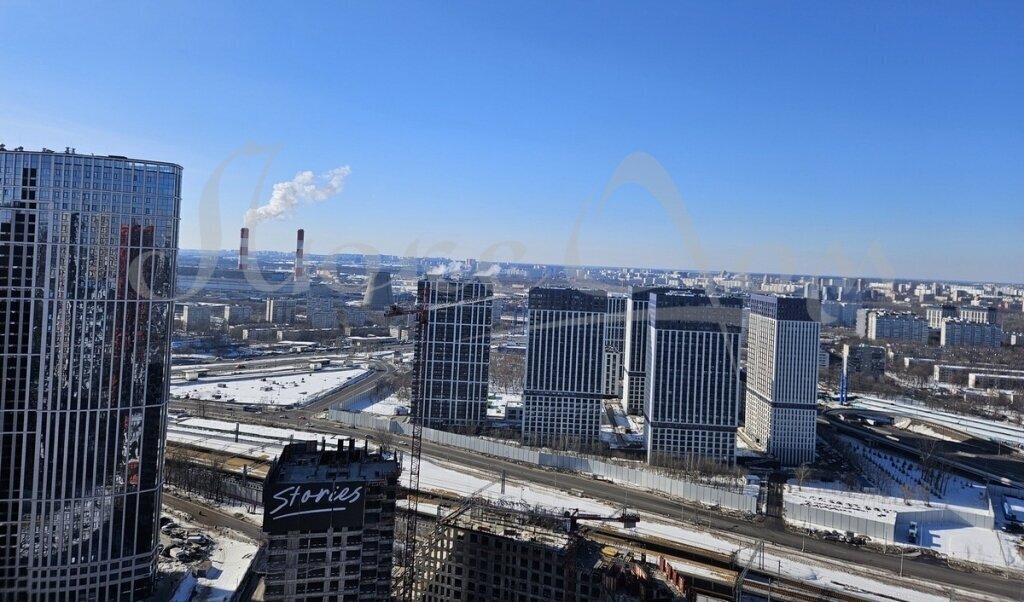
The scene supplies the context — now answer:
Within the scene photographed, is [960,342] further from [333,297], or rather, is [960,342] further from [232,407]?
[232,407]

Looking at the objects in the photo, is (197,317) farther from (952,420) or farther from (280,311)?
(952,420)

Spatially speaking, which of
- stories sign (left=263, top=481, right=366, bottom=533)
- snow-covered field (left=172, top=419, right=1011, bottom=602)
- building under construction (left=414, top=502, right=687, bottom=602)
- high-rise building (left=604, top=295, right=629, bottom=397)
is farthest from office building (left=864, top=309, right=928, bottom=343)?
stories sign (left=263, top=481, right=366, bottom=533)

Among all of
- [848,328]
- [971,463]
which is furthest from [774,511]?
[848,328]

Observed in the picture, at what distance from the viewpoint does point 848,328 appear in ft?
64.9

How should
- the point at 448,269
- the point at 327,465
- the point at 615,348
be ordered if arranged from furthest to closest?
the point at 615,348 < the point at 448,269 < the point at 327,465

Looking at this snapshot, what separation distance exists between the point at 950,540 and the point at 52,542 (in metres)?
9.71

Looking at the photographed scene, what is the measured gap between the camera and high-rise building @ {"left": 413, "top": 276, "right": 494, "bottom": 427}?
1294 centimetres

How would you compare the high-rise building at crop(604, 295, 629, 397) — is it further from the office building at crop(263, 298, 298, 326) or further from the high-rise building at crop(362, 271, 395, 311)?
the office building at crop(263, 298, 298, 326)

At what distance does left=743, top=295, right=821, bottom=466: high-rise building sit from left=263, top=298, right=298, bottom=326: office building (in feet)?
46.4

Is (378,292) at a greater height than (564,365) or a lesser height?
greater

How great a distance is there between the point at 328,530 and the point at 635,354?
10999 millimetres

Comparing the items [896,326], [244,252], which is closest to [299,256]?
[244,252]

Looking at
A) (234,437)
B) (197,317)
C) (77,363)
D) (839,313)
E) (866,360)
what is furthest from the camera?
(866,360)

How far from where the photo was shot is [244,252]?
11445 millimetres
